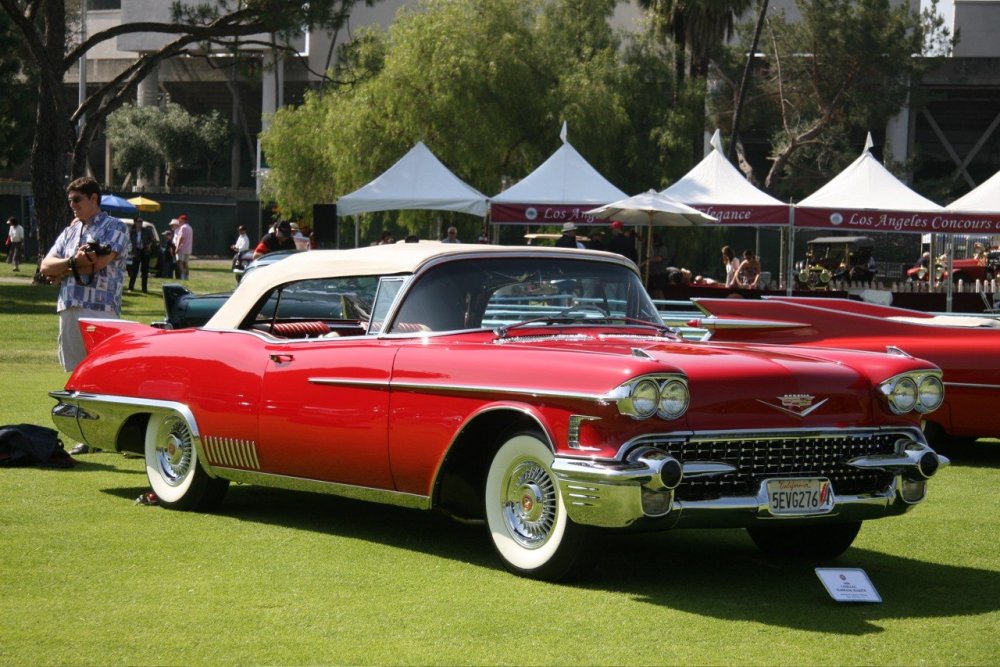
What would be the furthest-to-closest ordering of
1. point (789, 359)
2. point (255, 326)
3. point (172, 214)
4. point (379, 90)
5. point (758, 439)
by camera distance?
point (172, 214) < point (379, 90) < point (255, 326) < point (789, 359) < point (758, 439)

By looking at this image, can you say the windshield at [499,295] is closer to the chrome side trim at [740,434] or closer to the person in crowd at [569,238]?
the chrome side trim at [740,434]

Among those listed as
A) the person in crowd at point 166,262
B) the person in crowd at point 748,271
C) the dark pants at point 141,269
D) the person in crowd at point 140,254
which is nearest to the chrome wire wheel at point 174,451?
the person in crowd at point 748,271

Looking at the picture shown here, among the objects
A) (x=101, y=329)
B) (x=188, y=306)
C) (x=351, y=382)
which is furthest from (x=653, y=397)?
(x=188, y=306)

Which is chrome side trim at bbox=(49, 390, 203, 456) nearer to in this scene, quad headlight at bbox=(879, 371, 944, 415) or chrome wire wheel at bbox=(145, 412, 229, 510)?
chrome wire wheel at bbox=(145, 412, 229, 510)

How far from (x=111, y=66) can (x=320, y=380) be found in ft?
258

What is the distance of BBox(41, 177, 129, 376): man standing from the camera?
9391 mm

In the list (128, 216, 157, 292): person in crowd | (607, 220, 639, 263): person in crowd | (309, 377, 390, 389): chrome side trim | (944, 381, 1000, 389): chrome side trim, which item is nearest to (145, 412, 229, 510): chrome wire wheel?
(309, 377, 390, 389): chrome side trim

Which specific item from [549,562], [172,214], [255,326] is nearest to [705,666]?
[549,562]

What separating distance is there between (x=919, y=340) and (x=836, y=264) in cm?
2627

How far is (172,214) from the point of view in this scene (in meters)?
57.3

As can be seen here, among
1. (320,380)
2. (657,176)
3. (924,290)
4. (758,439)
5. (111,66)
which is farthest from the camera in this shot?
(111,66)

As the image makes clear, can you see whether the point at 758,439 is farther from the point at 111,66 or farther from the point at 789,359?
the point at 111,66

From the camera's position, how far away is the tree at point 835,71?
52000 mm

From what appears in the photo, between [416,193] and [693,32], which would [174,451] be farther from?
[693,32]
